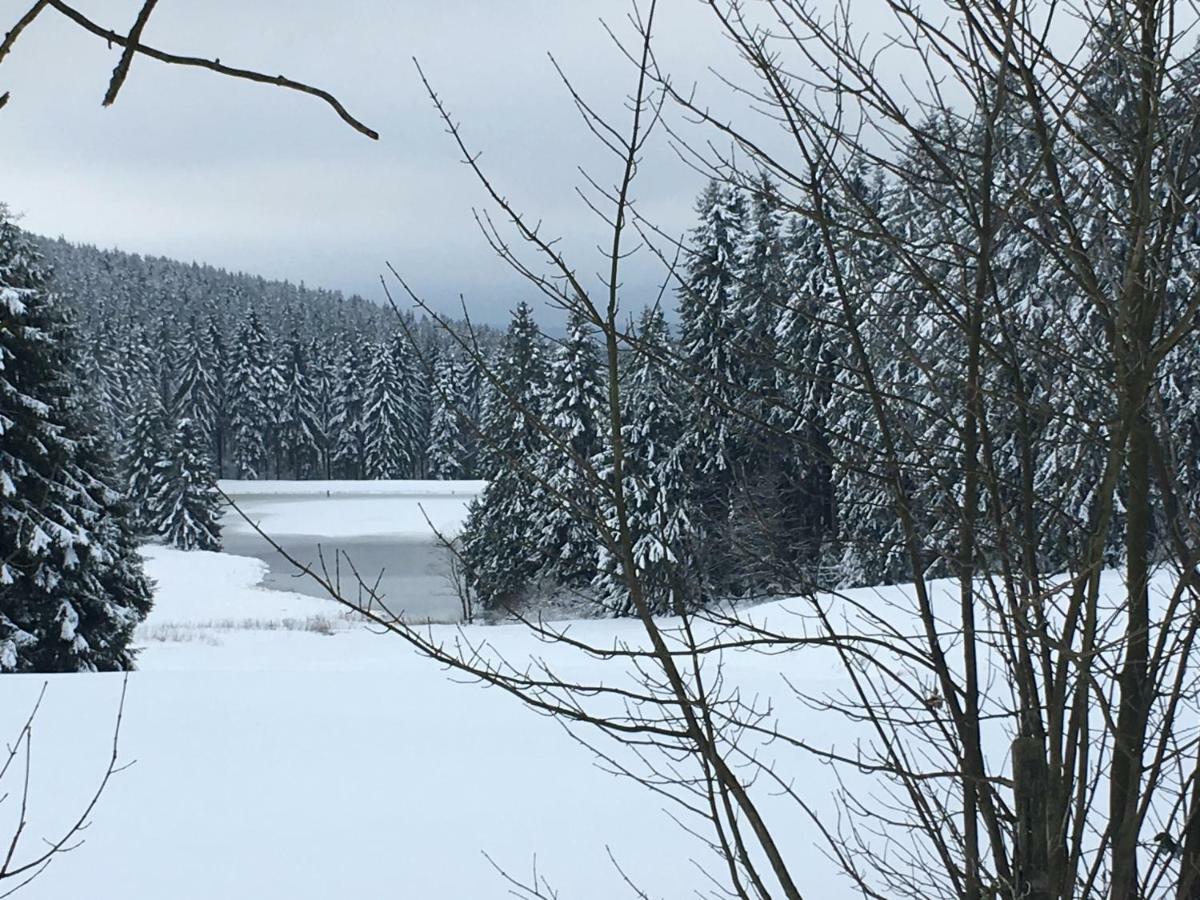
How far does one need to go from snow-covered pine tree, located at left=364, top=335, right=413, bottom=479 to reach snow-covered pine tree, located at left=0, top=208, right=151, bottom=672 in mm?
38127

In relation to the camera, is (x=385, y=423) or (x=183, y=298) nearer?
(x=385, y=423)

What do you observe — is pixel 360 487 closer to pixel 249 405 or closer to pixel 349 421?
pixel 349 421

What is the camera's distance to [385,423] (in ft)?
178

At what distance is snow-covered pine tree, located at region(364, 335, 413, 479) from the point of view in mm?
53656

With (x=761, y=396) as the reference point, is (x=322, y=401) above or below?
above

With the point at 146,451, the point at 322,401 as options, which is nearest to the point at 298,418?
the point at 322,401

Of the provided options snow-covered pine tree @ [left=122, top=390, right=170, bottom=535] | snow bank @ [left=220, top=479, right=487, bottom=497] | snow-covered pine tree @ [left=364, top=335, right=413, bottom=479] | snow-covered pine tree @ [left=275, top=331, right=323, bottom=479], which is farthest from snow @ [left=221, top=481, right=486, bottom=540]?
snow-covered pine tree @ [left=275, top=331, right=323, bottom=479]

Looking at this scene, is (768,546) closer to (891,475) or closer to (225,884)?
(891,475)

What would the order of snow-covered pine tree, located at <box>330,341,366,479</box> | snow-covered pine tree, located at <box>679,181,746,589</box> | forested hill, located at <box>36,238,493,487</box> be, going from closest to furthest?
snow-covered pine tree, located at <box>679,181,746,589</box>
forested hill, located at <box>36,238,493,487</box>
snow-covered pine tree, located at <box>330,341,366,479</box>

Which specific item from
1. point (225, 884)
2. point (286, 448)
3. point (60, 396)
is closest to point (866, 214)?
point (225, 884)

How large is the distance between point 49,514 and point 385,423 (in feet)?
134

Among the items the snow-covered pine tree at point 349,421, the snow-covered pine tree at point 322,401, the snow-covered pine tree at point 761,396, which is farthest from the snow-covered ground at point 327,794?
the snow-covered pine tree at point 322,401

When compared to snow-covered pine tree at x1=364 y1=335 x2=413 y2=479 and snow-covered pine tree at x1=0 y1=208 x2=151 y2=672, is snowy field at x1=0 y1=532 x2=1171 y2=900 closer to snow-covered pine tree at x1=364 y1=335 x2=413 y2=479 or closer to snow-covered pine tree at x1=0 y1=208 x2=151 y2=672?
snow-covered pine tree at x1=0 y1=208 x2=151 y2=672

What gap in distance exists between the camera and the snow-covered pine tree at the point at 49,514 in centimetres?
1331
